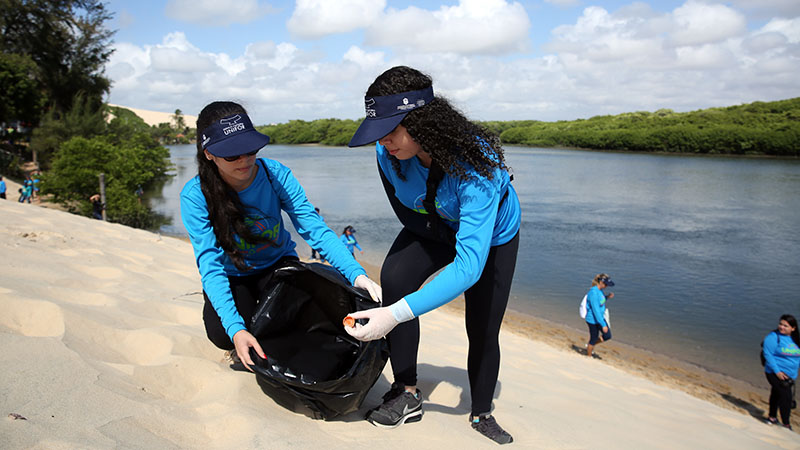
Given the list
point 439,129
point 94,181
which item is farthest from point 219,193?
point 94,181

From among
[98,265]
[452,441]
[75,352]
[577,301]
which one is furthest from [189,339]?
[577,301]

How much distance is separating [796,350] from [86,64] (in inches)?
1798

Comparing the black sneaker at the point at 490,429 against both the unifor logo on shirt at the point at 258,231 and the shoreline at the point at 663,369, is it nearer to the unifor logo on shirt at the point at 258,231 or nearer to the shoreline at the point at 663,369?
the unifor logo on shirt at the point at 258,231

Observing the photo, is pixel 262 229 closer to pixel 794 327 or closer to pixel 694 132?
pixel 794 327

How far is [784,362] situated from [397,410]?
578 cm

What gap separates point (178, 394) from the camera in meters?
2.33

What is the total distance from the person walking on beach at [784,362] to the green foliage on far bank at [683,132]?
50.7 meters

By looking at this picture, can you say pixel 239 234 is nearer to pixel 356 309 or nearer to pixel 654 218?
pixel 356 309

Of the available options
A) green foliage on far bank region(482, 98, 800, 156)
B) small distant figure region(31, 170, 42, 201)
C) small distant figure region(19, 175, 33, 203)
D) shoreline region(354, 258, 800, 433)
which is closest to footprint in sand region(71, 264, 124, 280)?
shoreline region(354, 258, 800, 433)

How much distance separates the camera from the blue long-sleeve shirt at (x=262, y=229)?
2516 mm

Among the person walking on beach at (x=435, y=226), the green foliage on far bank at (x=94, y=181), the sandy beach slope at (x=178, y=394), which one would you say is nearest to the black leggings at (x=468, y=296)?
the person walking on beach at (x=435, y=226)

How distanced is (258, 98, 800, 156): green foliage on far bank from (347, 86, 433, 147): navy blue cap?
54.1 meters

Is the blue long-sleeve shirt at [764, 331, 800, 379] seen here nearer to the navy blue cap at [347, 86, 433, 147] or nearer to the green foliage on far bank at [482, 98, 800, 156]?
the navy blue cap at [347, 86, 433, 147]

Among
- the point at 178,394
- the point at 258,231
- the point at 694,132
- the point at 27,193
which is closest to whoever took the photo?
the point at 178,394
